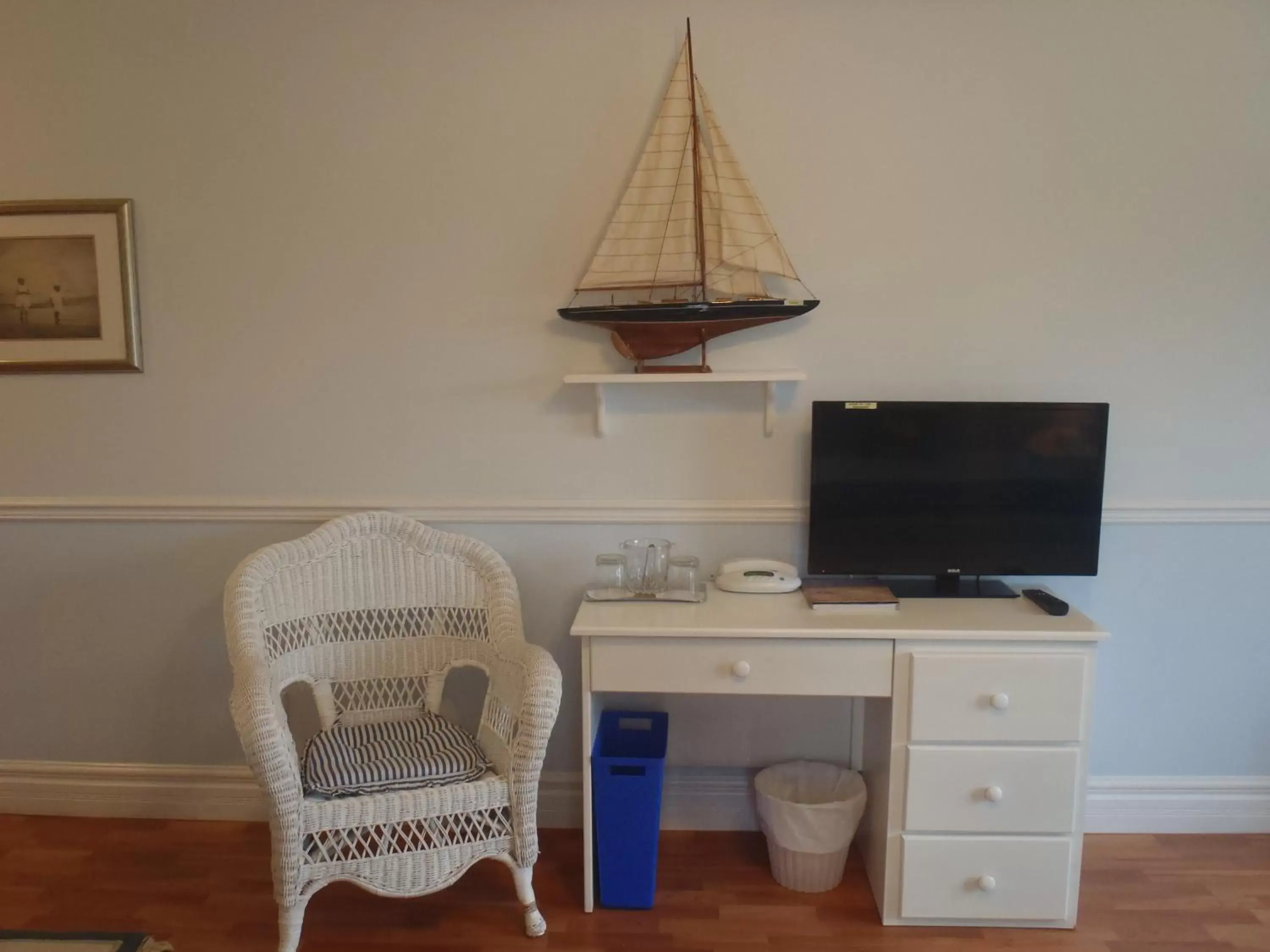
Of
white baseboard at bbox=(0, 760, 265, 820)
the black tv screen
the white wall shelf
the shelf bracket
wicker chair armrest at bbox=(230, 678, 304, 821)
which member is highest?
the white wall shelf

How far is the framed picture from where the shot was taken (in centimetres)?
241

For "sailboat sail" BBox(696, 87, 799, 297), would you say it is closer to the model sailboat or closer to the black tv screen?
the model sailboat

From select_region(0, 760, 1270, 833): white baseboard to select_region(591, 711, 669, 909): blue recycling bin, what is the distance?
0.37m

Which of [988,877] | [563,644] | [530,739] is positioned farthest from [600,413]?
[988,877]

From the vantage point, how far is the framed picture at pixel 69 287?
2414 millimetres

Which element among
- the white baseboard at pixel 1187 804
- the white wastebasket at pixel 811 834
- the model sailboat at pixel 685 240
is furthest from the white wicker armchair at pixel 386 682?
the white baseboard at pixel 1187 804

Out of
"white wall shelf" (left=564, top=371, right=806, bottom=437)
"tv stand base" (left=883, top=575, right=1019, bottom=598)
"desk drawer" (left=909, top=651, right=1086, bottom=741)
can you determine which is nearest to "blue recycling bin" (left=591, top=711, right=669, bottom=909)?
"desk drawer" (left=909, top=651, right=1086, bottom=741)

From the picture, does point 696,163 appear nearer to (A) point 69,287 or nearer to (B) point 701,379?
(B) point 701,379

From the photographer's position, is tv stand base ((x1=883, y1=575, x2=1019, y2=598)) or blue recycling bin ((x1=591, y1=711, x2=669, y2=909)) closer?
blue recycling bin ((x1=591, y1=711, x2=669, y2=909))

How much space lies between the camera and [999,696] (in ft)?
6.69

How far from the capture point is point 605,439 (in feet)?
8.06

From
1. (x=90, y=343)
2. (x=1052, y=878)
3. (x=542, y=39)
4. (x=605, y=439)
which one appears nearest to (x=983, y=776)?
(x=1052, y=878)

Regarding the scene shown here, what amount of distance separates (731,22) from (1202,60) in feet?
3.97

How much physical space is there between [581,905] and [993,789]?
41.1 inches
